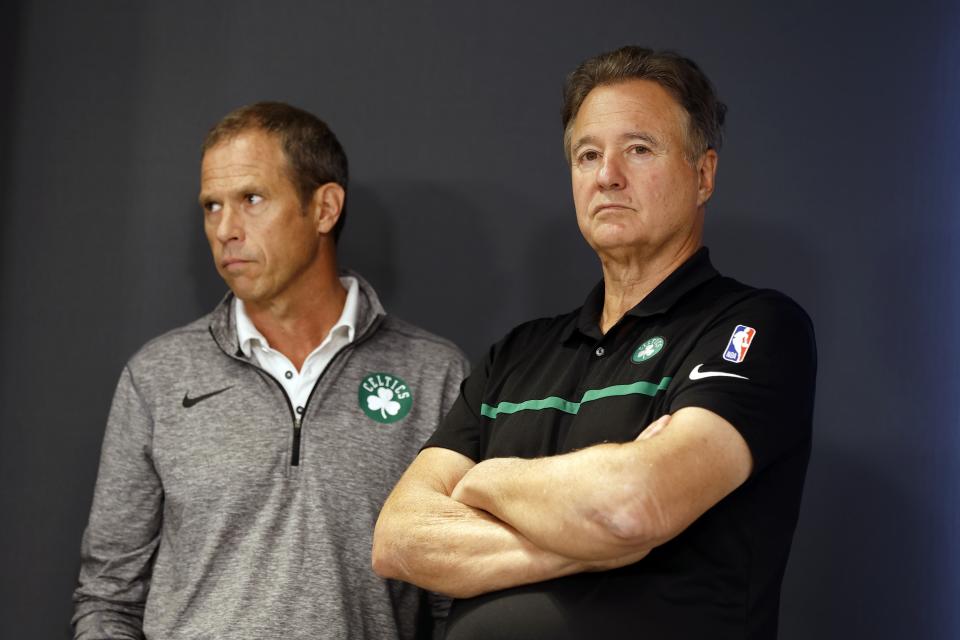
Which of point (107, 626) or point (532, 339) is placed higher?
point (532, 339)

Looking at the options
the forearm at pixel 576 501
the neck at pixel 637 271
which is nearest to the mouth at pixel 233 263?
the neck at pixel 637 271

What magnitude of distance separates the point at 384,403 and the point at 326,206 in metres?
0.51

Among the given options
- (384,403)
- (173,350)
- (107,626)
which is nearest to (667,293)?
(384,403)

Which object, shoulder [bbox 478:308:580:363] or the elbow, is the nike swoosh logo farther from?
shoulder [bbox 478:308:580:363]

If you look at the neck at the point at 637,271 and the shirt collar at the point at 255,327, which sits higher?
the neck at the point at 637,271

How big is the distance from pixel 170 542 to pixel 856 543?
5.30 feet

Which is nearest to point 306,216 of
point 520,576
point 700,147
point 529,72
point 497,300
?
point 497,300

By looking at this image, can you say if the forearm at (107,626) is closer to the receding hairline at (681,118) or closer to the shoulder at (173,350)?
the shoulder at (173,350)

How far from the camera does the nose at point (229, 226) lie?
255 centimetres

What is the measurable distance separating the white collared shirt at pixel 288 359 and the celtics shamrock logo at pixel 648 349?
865mm

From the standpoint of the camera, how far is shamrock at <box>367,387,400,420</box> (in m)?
2.51

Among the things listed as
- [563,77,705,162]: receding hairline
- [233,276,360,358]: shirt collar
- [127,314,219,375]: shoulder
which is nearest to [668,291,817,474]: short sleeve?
[563,77,705,162]: receding hairline

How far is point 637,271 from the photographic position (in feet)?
6.93

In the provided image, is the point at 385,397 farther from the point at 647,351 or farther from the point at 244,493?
the point at 647,351
